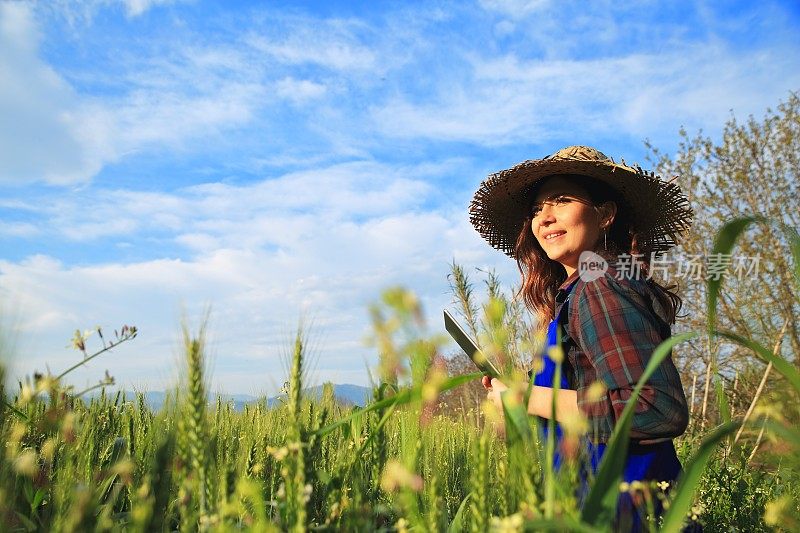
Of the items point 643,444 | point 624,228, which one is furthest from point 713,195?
point 643,444

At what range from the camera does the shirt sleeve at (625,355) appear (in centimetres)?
207

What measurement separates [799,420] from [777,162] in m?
9.85

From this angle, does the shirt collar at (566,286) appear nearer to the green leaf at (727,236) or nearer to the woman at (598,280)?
the woman at (598,280)

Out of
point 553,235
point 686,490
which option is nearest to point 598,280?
point 553,235

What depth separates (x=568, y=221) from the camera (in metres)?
2.98

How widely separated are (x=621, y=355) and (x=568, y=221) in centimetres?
94

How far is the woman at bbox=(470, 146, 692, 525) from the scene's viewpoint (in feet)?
6.88

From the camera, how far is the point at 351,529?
1.29 m

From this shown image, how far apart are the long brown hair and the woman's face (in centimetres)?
8

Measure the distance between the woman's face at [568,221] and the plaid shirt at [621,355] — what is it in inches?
15.0

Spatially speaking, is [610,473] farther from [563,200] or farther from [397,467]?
[563,200]

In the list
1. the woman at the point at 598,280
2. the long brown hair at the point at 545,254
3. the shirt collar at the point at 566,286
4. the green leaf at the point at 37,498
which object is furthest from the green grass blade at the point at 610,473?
the long brown hair at the point at 545,254

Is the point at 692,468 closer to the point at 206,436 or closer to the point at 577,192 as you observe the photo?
the point at 206,436

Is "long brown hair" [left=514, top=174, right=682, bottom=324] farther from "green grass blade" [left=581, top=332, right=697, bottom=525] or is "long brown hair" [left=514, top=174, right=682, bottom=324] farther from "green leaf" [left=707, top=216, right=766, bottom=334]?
"green grass blade" [left=581, top=332, right=697, bottom=525]
